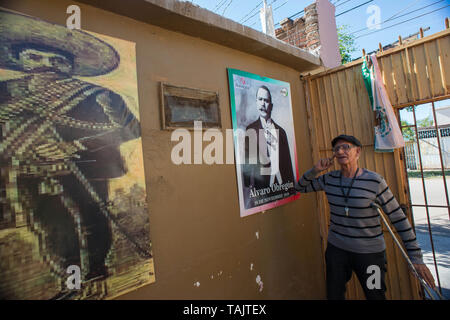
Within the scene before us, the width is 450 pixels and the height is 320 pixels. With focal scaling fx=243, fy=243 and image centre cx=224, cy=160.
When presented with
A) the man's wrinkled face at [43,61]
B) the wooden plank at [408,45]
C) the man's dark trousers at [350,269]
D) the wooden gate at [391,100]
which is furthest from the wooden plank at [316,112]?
the man's wrinkled face at [43,61]

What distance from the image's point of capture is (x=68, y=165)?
5.21 feet

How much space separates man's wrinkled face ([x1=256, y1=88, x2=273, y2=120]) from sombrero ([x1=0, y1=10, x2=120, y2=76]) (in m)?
1.62

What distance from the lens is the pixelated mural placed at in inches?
55.3

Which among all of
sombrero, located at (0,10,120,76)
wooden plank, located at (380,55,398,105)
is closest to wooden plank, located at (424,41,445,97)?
wooden plank, located at (380,55,398,105)

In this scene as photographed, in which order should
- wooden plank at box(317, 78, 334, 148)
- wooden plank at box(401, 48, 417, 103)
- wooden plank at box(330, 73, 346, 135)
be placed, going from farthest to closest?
1. wooden plank at box(317, 78, 334, 148)
2. wooden plank at box(330, 73, 346, 135)
3. wooden plank at box(401, 48, 417, 103)

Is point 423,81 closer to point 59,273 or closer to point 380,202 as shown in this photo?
point 380,202

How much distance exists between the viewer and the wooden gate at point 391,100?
2.68 metres

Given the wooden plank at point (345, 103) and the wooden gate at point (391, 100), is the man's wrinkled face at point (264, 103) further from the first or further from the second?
the wooden plank at point (345, 103)

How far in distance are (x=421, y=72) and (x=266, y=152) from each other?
195 cm

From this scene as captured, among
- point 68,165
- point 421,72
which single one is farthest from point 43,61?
point 421,72

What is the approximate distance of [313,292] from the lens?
337cm

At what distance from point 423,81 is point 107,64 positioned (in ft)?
10.6

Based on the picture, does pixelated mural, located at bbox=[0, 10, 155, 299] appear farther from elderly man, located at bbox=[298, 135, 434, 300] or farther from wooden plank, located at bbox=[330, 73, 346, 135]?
wooden plank, located at bbox=[330, 73, 346, 135]

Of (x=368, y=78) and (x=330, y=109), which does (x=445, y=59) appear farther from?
(x=330, y=109)
